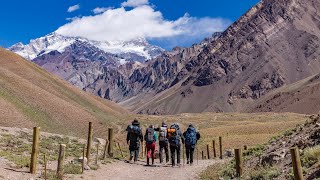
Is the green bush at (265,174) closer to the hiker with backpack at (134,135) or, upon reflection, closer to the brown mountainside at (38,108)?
the hiker with backpack at (134,135)

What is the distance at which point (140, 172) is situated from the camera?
74.7 feet

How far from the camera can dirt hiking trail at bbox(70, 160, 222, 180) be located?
20.5 metres

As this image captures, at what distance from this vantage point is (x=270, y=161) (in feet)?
57.5

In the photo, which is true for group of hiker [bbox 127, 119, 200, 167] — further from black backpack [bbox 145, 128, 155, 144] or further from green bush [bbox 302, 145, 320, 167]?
green bush [bbox 302, 145, 320, 167]

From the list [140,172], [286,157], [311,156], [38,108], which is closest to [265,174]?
[286,157]

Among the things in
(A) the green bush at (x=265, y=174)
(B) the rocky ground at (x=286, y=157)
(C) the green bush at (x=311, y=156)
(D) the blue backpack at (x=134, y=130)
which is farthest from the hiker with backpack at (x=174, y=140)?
(C) the green bush at (x=311, y=156)

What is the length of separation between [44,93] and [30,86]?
8.11 ft

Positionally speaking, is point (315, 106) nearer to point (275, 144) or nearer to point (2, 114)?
point (2, 114)

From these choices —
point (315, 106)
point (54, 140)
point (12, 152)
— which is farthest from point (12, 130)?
point (315, 106)

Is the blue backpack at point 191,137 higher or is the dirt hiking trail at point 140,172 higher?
the blue backpack at point 191,137

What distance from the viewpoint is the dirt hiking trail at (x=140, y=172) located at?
20.5 meters

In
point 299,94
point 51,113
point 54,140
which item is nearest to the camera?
point 54,140

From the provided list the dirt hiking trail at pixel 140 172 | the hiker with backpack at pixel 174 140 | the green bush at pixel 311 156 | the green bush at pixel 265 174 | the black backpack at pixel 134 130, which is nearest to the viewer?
the green bush at pixel 311 156

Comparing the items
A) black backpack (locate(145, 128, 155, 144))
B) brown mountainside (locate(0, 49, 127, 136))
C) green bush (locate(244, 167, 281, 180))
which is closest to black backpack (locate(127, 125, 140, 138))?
black backpack (locate(145, 128, 155, 144))
